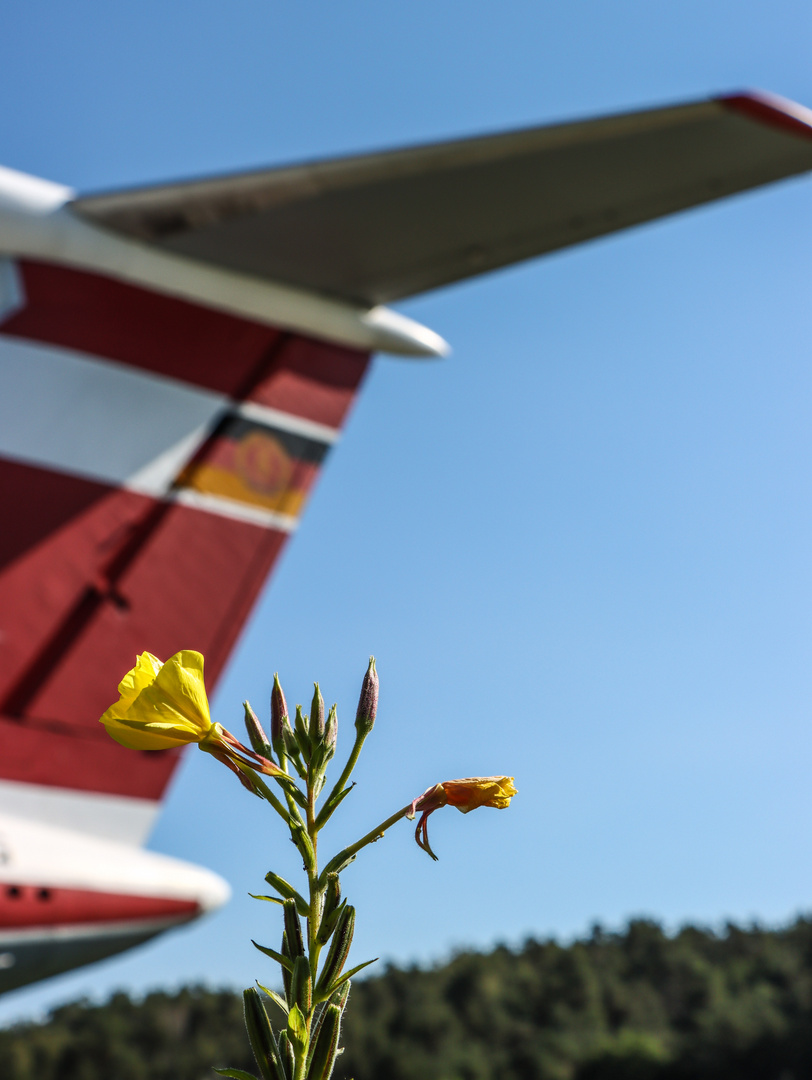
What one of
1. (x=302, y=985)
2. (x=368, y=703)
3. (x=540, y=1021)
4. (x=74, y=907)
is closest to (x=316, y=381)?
(x=74, y=907)

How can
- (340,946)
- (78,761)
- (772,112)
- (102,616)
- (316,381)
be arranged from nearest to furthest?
(340,946)
(772,112)
(78,761)
(102,616)
(316,381)

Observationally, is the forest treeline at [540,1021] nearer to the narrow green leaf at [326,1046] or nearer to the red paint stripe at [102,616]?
the red paint stripe at [102,616]

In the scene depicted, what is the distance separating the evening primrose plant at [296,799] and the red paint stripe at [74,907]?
364 centimetres

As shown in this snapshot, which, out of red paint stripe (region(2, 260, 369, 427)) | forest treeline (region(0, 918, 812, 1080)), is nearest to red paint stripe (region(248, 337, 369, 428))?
red paint stripe (region(2, 260, 369, 427))

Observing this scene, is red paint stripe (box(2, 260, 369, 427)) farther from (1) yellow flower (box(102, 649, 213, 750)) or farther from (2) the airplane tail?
(1) yellow flower (box(102, 649, 213, 750))

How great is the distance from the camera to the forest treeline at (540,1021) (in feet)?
183

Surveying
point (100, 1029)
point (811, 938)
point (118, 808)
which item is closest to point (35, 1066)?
point (100, 1029)

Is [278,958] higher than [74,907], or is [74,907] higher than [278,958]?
[278,958]

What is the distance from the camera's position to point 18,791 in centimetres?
470

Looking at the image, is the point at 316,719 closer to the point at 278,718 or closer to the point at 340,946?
the point at 278,718

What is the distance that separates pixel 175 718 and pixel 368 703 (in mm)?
218

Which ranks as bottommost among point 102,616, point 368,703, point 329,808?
point 329,808

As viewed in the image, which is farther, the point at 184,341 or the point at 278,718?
the point at 184,341

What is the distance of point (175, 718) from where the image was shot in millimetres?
1030
